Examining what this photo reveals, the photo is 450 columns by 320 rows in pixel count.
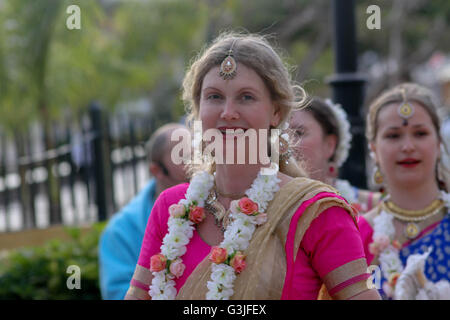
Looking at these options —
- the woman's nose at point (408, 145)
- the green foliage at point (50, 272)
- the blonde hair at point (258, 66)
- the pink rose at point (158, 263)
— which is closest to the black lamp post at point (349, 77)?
the woman's nose at point (408, 145)

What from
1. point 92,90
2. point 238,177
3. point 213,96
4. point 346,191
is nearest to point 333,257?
point 238,177

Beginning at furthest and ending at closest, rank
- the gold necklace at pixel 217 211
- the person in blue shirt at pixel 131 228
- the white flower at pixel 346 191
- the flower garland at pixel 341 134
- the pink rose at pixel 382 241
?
the person in blue shirt at pixel 131 228 < the flower garland at pixel 341 134 < the white flower at pixel 346 191 < the pink rose at pixel 382 241 < the gold necklace at pixel 217 211

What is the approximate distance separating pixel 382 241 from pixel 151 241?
139 centimetres

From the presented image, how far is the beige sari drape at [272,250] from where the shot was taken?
194cm

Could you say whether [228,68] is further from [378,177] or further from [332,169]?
[332,169]

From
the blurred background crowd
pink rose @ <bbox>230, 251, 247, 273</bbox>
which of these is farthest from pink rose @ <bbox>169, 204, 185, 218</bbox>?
the blurred background crowd

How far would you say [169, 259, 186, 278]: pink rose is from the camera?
6.91ft

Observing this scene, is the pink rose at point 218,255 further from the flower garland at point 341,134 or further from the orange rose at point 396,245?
the flower garland at point 341,134

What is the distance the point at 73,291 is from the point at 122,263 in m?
1.00

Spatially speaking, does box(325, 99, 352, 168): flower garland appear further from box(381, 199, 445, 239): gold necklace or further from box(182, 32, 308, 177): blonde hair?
box(182, 32, 308, 177): blonde hair

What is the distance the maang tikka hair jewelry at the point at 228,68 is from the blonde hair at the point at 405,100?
149 cm

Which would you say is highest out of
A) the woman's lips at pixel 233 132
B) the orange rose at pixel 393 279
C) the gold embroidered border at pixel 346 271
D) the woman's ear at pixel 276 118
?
the woman's ear at pixel 276 118

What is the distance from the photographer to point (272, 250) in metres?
2.00

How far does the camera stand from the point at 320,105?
356cm
